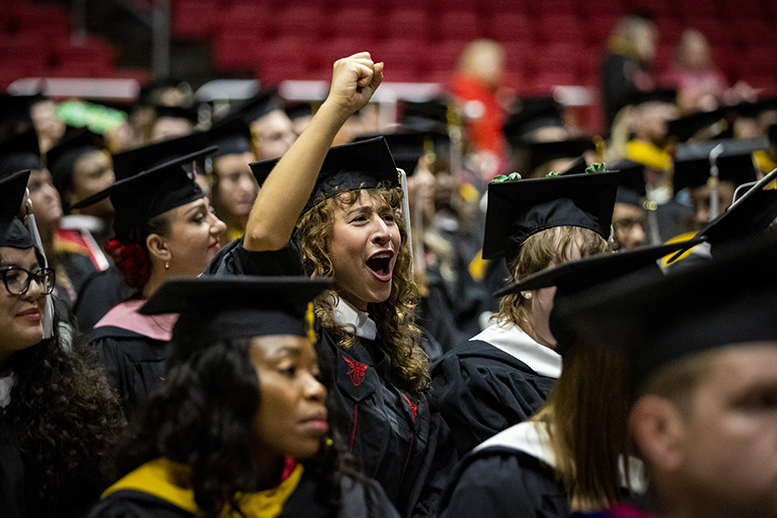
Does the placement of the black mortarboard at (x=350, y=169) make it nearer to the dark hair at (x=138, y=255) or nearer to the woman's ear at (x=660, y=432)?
the dark hair at (x=138, y=255)

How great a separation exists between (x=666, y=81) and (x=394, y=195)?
7.34 metres

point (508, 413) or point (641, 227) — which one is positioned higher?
point (641, 227)

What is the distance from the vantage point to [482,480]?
1694 millimetres

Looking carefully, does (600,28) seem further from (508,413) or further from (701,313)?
(701,313)

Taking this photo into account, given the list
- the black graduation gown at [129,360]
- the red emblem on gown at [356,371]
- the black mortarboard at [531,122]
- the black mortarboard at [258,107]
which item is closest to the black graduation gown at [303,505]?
the red emblem on gown at [356,371]

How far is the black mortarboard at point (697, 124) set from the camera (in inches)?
206

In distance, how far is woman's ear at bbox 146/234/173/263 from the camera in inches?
112

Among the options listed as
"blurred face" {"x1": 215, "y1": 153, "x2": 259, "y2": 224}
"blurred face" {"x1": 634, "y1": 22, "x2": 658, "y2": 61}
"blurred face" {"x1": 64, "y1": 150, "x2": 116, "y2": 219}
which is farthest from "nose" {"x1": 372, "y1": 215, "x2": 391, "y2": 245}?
"blurred face" {"x1": 634, "y1": 22, "x2": 658, "y2": 61}

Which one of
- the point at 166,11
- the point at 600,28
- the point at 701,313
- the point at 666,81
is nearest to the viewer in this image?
the point at 701,313

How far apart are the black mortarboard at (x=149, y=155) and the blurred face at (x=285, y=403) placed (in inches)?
81.3

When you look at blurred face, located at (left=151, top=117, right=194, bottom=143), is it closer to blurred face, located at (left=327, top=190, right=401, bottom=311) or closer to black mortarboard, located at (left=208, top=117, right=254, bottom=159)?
black mortarboard, located at (left=208, top=117, right=254, bottom=159)

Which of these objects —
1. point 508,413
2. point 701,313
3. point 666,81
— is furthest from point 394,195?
point 666,81

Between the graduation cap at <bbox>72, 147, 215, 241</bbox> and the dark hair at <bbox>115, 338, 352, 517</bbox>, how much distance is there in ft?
4.71

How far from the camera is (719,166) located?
12.4 feet
